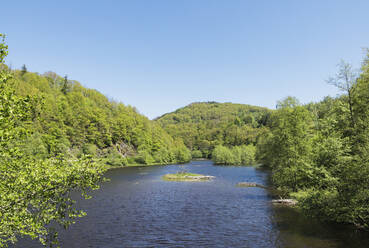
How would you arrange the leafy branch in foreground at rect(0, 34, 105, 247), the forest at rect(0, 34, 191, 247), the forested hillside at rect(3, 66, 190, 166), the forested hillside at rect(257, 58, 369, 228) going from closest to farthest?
the leafy branch in foreground at rect(0, 34, 105, 247), the forest at rect(0, 34, 191, 247), the forested hillside at rect(257, 58, 369, 228), the forested hillside at rect(3, 66, 190, 166)

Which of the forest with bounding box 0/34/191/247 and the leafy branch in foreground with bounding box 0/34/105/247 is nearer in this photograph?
the leafy branch in foreground with bounding box 0/34/105/247

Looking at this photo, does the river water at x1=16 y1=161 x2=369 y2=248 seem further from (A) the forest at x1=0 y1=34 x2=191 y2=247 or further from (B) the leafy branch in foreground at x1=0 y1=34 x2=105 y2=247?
(B) the leafy branch in foreground at x1=0 y1=34 x2=105 y2=247

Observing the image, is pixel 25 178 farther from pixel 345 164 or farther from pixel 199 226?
pixel 345 164

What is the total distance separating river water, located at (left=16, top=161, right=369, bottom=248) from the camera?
1001 inches

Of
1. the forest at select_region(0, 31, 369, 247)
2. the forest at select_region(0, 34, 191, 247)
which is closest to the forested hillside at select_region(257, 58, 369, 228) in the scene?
the forest at select_region(0, 31, 369, 247)

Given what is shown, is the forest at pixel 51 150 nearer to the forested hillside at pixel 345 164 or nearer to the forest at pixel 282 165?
the forest at pixel 282 165

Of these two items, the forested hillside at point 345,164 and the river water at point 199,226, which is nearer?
the forested hillside at point 345,164

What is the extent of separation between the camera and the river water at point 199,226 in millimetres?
25422

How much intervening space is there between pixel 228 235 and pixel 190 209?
12877mm

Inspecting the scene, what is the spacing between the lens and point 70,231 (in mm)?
29609

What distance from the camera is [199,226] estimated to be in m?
31.2

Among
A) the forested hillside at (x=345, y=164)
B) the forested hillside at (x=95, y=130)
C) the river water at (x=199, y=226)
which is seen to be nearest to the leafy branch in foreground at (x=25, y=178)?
the river water at (x=199, y=226)

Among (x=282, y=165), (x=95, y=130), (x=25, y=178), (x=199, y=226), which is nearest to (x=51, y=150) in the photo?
(x=199, y=226)

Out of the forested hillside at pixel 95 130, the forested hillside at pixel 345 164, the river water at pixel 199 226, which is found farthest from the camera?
the forested hillside at pixel 95 130
